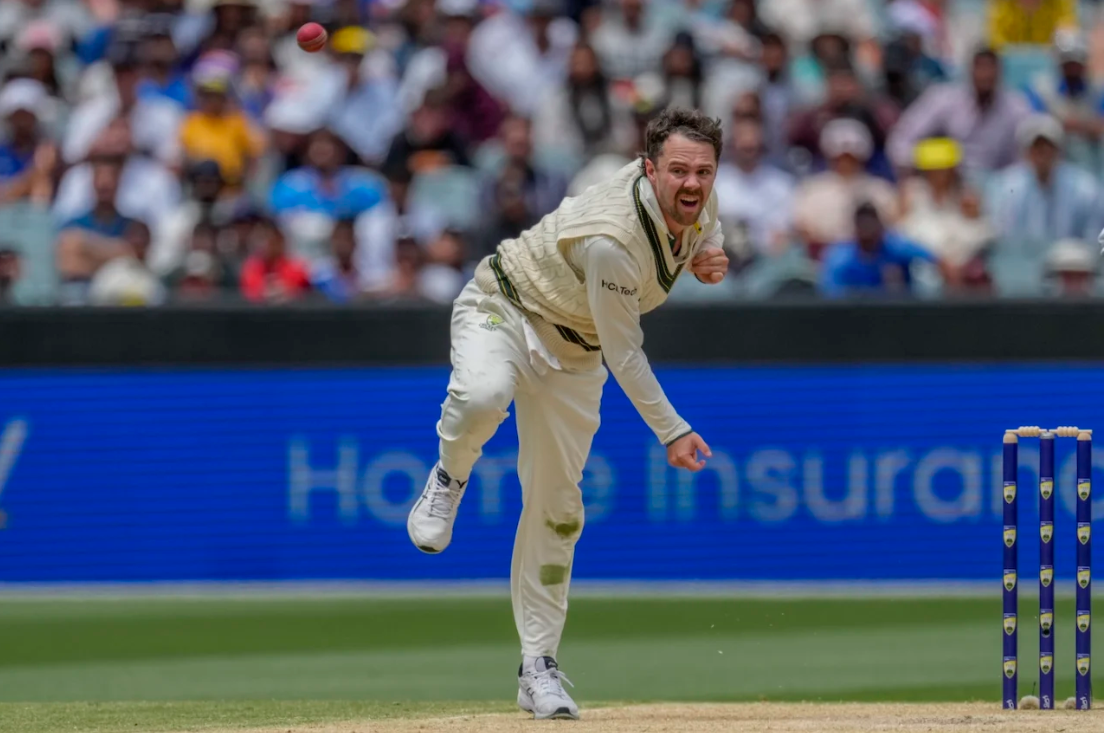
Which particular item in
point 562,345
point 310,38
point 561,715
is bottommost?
point 561,715

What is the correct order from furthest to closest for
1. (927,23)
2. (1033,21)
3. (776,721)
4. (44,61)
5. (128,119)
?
(927,23) → (1033,21) → (44,61) → (128,119) → (776,721)

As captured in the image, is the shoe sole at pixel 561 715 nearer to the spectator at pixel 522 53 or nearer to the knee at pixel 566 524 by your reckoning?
the knee at pixel 566 524

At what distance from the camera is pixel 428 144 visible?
12.1 metres

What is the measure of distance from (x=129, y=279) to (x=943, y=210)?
189 inches

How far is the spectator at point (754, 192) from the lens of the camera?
38.1 feet

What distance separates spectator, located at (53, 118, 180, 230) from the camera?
38.9 ft

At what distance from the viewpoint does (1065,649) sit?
858cm

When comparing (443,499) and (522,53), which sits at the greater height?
(522,53)

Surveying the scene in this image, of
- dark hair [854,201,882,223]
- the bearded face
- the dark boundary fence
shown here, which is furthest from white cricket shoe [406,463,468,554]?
dark hair [854,201,882,223]

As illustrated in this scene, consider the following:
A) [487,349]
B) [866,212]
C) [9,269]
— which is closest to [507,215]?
[866,212]

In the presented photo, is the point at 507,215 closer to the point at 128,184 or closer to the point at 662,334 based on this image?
the point at 662,334

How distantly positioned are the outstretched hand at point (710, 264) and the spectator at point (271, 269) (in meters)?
4.86

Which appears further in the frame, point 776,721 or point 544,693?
point 544,693

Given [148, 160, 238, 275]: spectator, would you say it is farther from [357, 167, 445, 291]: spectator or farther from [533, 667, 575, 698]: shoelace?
[533, 667, 575, 698]: shoelace
